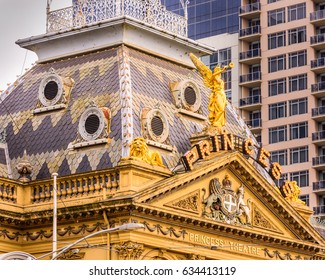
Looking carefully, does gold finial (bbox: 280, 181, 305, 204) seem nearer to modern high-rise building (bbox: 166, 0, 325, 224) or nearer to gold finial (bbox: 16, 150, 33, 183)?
gold finial (bbox: 16, 150, 33, 183)

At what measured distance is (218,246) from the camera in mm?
90688

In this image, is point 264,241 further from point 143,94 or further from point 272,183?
point 143,94

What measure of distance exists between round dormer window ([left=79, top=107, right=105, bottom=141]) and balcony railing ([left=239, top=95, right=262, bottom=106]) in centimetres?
6904

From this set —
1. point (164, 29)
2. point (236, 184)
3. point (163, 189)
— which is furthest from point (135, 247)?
point (164, 29)

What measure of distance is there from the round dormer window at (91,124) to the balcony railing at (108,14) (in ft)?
22.4

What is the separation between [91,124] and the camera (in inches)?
3573

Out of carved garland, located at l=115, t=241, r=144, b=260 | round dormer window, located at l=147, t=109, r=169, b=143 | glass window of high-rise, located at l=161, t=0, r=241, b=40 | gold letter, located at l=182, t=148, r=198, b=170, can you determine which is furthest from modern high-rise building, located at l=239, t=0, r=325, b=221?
carved garland, located at l=115, t=241, r=144, b=260

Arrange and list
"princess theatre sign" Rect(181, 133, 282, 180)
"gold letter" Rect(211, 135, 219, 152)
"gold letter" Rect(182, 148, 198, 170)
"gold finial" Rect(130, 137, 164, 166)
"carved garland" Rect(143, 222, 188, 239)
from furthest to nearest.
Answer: "gold letter" Rect(211, 135, 219, 152), "princess theatre sign" Rect(181, 133, 282, 180), "gold letter" Rect(182, 148, 198, 170), "gold finial" Rect(130, 137, 164, 166), "carved garland" Rect(143, 222, 188, 239)

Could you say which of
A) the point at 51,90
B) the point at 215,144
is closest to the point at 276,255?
the point at 215,144

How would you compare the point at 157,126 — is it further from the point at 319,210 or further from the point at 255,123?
the point at 255,123

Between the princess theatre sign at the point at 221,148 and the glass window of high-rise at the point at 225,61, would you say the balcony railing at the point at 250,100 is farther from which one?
the princess theatre sign at the point at 221,148

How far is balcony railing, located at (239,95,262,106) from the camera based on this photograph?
15888 cm

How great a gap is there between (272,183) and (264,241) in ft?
14.9

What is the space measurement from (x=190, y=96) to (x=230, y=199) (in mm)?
7062
